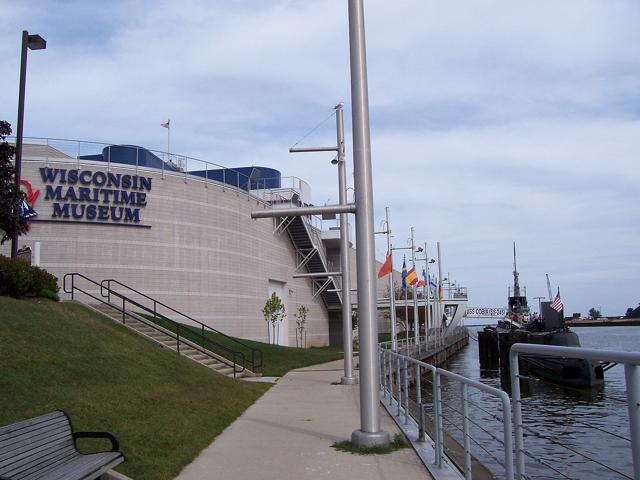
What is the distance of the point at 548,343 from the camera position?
35.3 meters

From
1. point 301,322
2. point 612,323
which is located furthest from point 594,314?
point 301,322

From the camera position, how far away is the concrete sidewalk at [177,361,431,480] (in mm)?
7172

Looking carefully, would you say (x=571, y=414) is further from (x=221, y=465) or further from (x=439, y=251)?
(x=439, y=251)

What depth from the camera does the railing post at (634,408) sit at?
10.4 ft

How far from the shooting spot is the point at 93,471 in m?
5.55

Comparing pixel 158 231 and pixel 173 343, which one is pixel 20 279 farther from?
pixel 158 231

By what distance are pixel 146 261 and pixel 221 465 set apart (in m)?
26.9

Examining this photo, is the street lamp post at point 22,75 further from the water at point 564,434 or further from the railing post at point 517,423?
the railing post at point 517,423

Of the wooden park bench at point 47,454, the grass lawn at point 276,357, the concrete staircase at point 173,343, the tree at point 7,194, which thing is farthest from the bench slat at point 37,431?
the grass lawn at point 276,357

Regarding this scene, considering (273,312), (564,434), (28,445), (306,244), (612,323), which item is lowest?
(564,434)

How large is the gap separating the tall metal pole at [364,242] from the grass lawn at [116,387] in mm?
2424

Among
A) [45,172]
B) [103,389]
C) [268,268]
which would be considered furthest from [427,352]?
[103,389]

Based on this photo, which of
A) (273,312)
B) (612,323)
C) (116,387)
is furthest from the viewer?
(612,323)

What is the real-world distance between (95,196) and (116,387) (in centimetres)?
2171
